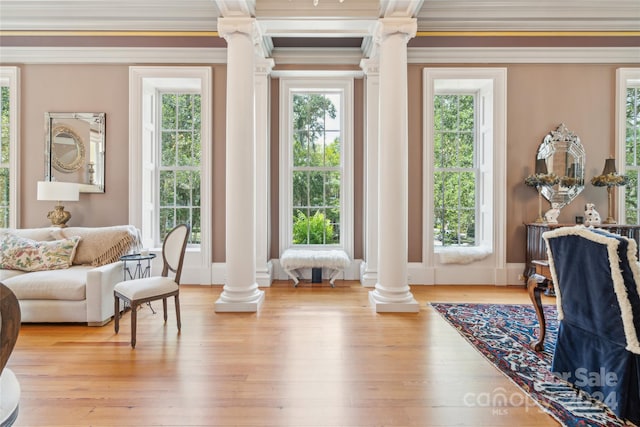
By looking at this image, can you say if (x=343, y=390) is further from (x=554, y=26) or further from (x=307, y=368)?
(x=554, y=26)

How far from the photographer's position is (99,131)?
4.73 m

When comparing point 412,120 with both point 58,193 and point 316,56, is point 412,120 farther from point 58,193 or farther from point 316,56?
point 58,193

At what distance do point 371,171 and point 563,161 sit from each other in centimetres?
253

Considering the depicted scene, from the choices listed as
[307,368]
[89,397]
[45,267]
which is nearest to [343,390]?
[307,368]

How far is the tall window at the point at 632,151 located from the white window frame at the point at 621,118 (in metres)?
0.14

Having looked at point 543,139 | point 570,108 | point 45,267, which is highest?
point 570,108

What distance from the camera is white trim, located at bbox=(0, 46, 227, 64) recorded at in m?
4.68

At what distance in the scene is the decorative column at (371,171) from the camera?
4613mm

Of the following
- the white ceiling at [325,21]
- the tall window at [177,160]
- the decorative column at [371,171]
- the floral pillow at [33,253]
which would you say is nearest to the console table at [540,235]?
the decorative column at [371,171]

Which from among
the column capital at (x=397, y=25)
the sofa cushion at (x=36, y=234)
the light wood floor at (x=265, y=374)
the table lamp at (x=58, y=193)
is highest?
the column capital at (x=397, y=25)

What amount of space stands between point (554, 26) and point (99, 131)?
6.07 metres

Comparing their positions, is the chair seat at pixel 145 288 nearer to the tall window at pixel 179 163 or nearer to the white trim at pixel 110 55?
the tall window at pixel 179 163

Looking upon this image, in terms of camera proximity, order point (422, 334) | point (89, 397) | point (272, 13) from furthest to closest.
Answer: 1. point (272, 13)
2. point (422, 334)
3. point (89, 397)

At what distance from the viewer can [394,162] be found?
3611 mm
